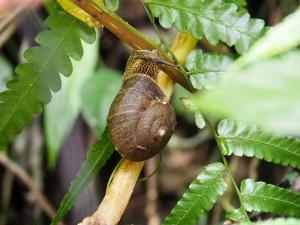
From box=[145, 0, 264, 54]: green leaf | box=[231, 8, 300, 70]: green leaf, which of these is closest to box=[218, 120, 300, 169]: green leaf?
box=[145, 0, 264, 54]: green leaf

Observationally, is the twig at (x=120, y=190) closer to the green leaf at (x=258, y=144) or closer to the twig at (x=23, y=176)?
the green leaf at (x=258, y=144)

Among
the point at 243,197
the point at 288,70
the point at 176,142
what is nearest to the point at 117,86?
the point at 176,142

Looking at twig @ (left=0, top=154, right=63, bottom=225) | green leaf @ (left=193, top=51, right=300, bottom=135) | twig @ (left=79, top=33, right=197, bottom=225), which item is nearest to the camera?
green leaf @ (left=193, top=51, right=300, bottom=135)

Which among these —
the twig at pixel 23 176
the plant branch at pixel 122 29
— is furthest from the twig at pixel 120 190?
the twig at pixel 23 176

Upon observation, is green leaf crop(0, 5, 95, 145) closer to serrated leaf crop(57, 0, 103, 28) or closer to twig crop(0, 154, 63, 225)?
serrated leaf crop(57, 0, 103, 28)

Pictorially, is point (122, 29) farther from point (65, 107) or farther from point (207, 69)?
point (65, 107)
